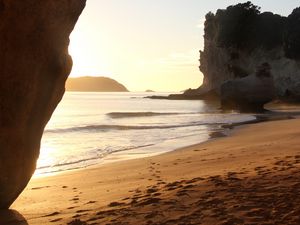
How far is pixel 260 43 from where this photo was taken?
65.6 m

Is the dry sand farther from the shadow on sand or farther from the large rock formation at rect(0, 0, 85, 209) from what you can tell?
the large rock formation at rect(0, 0, 85, 209)

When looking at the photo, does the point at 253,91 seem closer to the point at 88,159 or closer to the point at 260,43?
the point at 88,159

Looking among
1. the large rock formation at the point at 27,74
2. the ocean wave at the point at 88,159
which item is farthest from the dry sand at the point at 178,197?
the ocean wave at the point at 88,159

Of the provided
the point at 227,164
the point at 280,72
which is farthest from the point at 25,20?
the point at 280,72

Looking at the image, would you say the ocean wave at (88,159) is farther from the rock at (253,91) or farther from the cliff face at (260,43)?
the cliff face at (260,43)

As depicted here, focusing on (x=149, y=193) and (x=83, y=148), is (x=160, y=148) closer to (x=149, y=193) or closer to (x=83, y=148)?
(x=83, y=148)

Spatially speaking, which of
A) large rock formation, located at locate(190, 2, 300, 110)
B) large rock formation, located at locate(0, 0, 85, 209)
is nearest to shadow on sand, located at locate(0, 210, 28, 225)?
large rock formation, located at locate(0, 0, 85, 209)

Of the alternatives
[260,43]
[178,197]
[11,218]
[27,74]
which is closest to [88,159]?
[11,218]

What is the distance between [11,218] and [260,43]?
63.8 meters

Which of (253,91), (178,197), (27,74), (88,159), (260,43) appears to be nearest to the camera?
(178,197)

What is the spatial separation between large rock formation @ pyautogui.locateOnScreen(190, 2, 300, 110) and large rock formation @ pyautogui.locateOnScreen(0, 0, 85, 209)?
178ft

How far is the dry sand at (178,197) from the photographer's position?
15.5ft

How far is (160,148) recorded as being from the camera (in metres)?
14.7

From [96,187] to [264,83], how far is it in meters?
33.1
